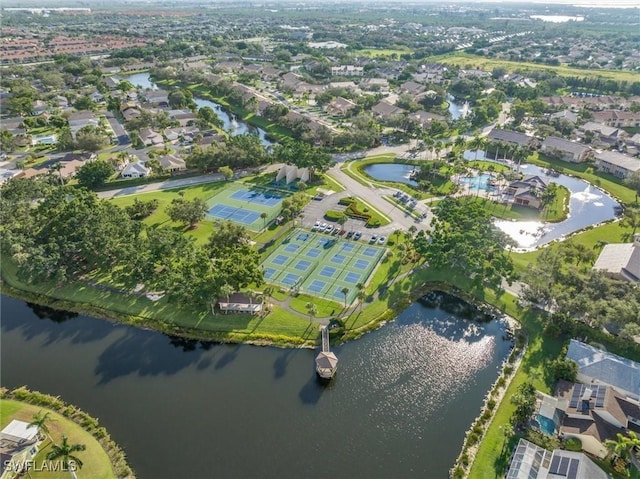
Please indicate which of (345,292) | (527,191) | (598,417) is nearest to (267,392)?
(345,292)

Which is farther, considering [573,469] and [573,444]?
[573,444]

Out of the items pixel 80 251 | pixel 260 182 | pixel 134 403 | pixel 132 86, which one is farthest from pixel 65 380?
pixel 132 86

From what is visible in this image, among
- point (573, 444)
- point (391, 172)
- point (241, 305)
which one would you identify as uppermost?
point (573, 444)

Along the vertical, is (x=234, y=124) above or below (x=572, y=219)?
below

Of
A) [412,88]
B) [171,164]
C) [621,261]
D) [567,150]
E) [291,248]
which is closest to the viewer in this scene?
[621,261]

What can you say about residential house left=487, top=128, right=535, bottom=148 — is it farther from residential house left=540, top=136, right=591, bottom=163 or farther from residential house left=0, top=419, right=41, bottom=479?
residential house left=0, top=419, right=41, bottom=479

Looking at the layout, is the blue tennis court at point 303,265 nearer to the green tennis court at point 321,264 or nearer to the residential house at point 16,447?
the green tennis court at point 321,264

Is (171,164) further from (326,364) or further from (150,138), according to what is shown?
(326,364)

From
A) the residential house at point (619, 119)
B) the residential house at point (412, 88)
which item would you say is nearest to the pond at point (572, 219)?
the residential house at point (619, 119)
